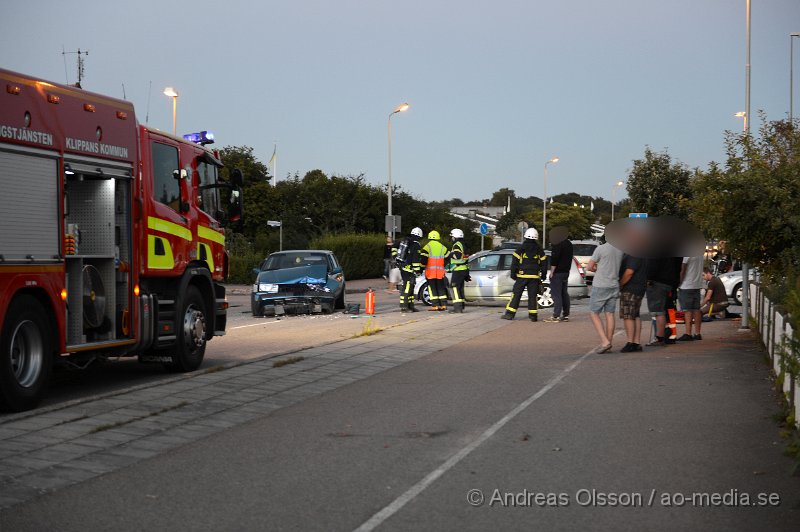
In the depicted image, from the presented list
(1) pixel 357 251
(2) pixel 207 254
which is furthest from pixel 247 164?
(2) pixel 207 254

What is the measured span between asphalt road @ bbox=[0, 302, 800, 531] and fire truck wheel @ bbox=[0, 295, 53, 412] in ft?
6.70

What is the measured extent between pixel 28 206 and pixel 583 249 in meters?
27.6

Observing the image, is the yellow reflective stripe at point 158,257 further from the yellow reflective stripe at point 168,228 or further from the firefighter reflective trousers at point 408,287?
the firefighter reflective trousers at point 408,287

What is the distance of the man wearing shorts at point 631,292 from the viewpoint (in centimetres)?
1496

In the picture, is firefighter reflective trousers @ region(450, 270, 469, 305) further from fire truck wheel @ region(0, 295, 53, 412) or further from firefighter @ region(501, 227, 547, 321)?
fire truck wheel @ region(0, 295, 53, 412)

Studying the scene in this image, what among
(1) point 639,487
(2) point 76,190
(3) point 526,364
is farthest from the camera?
(3) point 526,364

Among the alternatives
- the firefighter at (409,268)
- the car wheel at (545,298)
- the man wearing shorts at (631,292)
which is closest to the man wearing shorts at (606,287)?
the man wearing shorts at (631,292)

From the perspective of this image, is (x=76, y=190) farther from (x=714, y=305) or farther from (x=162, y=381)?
(x=714, y=305)

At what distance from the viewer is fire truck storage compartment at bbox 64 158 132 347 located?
10445 millimetres

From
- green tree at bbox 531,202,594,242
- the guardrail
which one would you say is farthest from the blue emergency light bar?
green tree at bbox 531,202,594,242

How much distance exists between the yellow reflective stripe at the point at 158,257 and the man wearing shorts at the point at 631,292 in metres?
6.74

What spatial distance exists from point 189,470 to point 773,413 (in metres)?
5.55

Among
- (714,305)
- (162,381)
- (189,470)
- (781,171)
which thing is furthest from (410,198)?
(189,470)

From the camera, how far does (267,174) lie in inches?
2539
